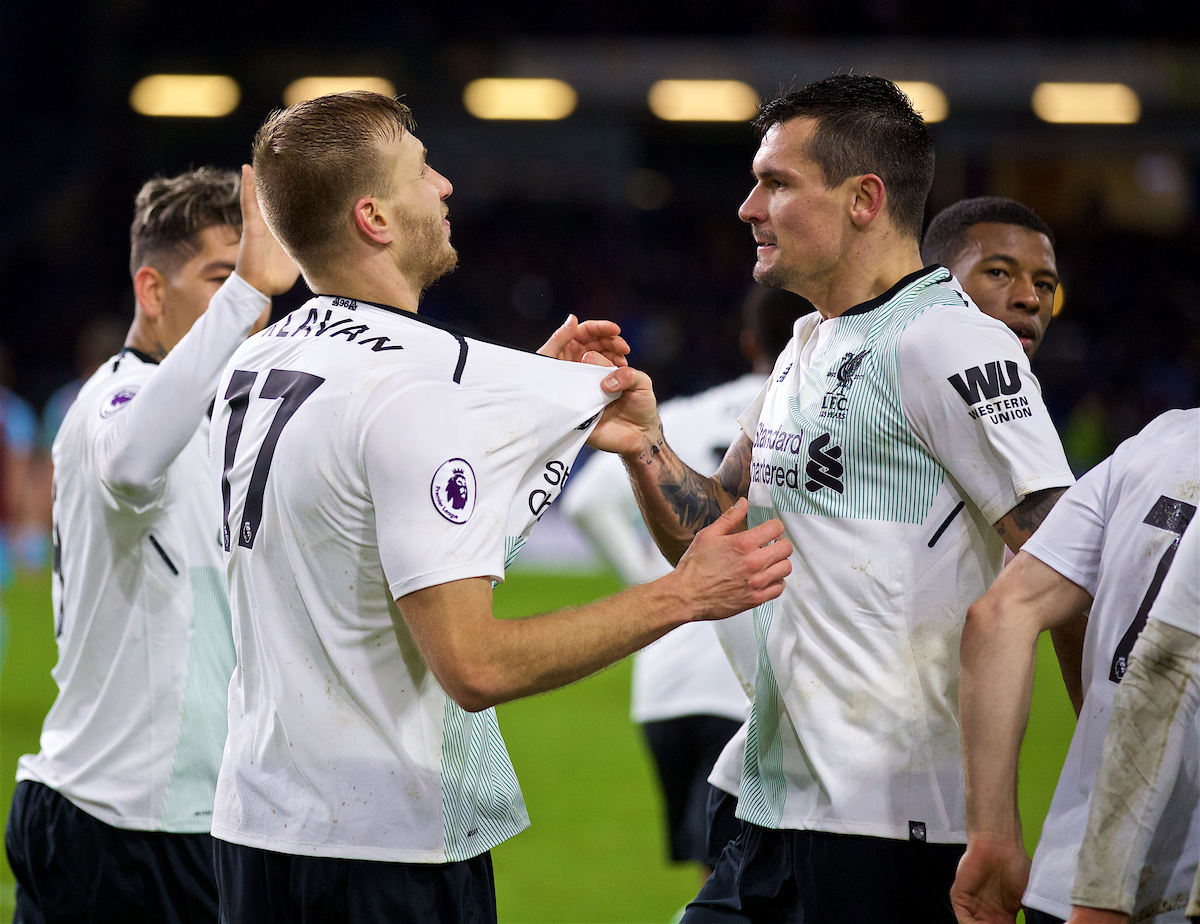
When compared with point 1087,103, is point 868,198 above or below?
below

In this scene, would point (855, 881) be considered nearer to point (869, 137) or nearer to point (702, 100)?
point (869, 137)

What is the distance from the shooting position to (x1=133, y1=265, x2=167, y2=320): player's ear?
12.0 ft

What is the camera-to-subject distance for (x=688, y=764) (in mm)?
5133

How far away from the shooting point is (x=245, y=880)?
2371 mm

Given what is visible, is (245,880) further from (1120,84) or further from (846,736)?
(1120,84)

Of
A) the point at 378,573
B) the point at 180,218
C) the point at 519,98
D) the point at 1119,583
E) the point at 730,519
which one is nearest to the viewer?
the point at 1119,583

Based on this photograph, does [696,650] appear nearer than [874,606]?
No

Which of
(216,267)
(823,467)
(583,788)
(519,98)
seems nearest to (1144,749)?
(823,467)

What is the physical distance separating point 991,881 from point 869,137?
1604mm

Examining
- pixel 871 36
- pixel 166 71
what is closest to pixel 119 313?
pixel 166 71

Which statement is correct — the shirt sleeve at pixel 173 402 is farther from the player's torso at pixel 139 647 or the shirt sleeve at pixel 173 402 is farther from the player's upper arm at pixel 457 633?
the player's upper arm at pixel 457 633

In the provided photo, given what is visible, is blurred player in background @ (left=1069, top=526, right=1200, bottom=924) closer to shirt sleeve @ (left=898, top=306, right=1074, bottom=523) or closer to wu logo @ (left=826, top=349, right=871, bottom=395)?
shirt sleeve @ (left=898, top=306, right=1074, bottom=523)

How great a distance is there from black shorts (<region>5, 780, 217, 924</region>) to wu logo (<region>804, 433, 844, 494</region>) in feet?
6.08

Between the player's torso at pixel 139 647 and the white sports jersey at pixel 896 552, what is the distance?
1.55 metres
